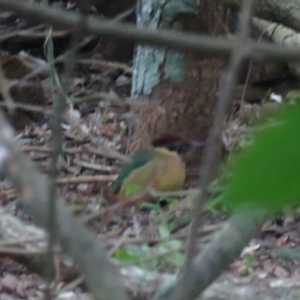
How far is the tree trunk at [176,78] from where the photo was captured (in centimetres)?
222

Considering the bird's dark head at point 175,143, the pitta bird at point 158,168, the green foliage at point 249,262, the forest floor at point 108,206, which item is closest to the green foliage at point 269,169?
the forest floor at point 108,206

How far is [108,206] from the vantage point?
171 centimetres

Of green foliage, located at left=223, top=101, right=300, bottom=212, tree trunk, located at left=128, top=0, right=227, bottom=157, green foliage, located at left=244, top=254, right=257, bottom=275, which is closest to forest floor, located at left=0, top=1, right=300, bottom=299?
green foliage, located at left=244, top=254, right=257, bottom=275

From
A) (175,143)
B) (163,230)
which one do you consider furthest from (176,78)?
(163,230)

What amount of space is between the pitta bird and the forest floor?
0.24 feet

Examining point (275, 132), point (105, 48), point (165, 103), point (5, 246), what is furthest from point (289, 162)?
point (105, 48)

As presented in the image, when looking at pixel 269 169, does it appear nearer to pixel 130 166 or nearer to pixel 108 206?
pixel 108 206

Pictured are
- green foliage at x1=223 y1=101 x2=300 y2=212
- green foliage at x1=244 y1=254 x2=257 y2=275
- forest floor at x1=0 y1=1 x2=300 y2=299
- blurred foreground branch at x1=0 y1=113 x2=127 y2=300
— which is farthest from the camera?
green foliage at x1=244 y1=254 x2=257 y2=275

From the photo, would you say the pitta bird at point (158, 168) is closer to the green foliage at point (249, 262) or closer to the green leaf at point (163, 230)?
the green leaf at point (163, 230)

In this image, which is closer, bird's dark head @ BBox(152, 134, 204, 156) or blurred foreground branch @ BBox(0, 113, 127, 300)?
blurred foreground branch @ BBox(0, 113, 127, 300)

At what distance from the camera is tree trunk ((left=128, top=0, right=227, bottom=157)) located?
222 centimetres

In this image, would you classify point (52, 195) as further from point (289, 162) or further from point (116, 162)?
point (116, 162)

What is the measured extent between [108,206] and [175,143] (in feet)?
2.00

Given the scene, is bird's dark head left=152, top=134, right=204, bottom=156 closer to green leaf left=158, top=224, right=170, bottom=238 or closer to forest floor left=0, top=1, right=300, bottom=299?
forest floor left=0, top=1, right=300, bottom=299
